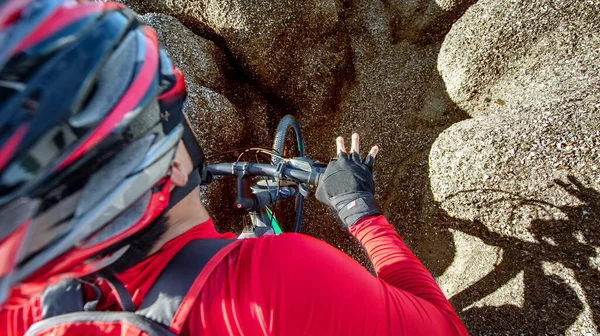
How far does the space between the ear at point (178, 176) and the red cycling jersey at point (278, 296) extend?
173 mm

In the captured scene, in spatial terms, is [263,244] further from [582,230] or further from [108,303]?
[582,230]

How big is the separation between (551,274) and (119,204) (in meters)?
2.30

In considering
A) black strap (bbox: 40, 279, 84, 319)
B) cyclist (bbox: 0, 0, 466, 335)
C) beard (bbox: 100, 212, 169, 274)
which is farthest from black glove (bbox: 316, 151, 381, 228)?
black strap (bbox: 40, 279, 84, 319)

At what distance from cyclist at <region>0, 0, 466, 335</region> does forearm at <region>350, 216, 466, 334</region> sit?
13 centimetres

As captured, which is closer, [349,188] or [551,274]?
[349,188]

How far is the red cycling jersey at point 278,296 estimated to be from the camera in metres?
0.82

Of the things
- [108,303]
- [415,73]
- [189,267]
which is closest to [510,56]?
[415,73]

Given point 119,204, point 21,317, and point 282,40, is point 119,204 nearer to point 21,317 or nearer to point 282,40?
point 21,317

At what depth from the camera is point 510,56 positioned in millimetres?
2404

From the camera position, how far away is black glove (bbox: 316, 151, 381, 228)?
162 cm

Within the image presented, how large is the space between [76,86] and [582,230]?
7.94 ft

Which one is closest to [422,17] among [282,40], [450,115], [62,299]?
[450,115]

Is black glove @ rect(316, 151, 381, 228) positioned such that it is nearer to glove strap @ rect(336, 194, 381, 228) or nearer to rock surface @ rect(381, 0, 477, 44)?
glove strap @ rect(336, 194, 381, 228)

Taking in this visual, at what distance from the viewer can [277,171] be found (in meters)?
2.00
